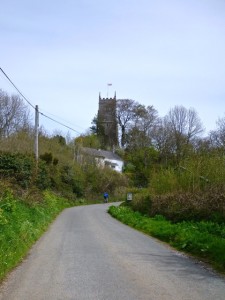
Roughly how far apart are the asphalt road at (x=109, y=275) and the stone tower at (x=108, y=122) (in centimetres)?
7530

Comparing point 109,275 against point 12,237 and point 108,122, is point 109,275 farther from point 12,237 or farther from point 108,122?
point 108,122

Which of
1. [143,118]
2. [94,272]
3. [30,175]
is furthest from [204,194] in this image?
[143,118]

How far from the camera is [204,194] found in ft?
63.6

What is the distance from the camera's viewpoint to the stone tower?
8981 centimetres

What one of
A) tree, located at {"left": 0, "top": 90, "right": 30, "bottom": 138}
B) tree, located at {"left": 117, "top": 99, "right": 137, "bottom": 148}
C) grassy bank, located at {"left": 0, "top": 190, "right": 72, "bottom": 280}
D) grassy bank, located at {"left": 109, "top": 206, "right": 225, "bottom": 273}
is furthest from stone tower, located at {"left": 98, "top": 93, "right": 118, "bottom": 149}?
grassy bank, located at {"left": 0, "top": 190, "right": 72, "bottom": 280}

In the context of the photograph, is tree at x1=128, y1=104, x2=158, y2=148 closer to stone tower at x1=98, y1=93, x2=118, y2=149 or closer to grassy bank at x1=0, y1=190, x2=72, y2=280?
stone tower at x1=98, y1=93, x2=118, y2=149

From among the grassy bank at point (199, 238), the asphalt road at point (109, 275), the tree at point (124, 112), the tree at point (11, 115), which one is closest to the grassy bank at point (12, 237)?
the asphalt road at point (109, 275)

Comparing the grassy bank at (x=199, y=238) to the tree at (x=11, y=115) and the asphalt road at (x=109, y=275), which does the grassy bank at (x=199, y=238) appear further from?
the tree at (x=11, y=115)

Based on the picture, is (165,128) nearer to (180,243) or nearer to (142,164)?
(142,164)

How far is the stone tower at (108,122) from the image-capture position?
89.8 m

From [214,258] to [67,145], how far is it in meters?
59.2

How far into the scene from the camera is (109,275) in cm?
946

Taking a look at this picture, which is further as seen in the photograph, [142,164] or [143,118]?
[143,118]

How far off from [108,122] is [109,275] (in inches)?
3217
